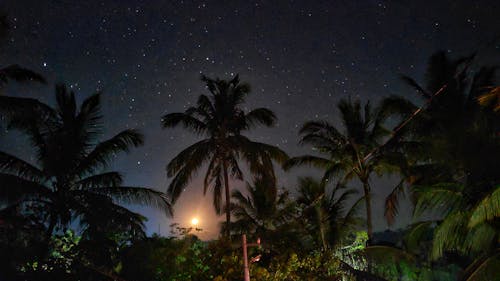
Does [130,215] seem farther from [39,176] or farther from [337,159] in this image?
[337,159]

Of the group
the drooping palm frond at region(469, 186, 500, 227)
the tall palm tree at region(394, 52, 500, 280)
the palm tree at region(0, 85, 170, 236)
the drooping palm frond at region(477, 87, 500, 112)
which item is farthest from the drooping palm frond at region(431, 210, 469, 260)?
the palm tree at region(0, 85, 170, 236)

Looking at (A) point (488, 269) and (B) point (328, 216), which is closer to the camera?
(A) point (488, 269)

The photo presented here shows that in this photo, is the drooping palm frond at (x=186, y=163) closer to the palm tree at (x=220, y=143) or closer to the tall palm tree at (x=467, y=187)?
the palm tree at (x=220, y=143)

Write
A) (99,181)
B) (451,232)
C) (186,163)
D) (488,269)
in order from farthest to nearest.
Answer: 1. (186,163)
2. (99,181)
3. (451,232)
4. (488,269)

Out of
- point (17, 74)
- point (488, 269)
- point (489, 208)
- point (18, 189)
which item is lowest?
point (488, 269)

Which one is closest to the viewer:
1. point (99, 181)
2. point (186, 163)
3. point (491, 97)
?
point (491, 97)

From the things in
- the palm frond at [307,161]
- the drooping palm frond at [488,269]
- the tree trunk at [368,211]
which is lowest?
the drooping palm frond at [488,269]

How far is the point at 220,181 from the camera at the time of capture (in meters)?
20.4

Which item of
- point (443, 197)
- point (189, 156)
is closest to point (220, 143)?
point (189, 156)

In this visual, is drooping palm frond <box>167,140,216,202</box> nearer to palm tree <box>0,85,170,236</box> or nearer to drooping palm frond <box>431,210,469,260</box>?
palm tree <box>0,85,170,236</box>

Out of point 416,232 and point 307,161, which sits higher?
point 307,161

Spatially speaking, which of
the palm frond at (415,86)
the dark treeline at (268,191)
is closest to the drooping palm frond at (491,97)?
the dark treeline at (268,191)

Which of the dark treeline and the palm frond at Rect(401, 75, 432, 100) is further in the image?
the palm frond at Rect(401, 75, 432, 100)

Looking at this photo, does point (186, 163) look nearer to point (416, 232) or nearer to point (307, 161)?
point (307, 161)
